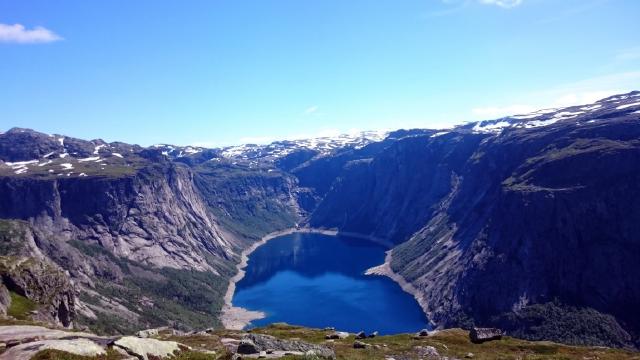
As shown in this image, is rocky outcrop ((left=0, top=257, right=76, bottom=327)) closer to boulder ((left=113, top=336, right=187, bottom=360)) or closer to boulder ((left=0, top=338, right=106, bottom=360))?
boulder ((left=0, top=338, right=106, bottom=360))

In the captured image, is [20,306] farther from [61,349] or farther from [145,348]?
[61,349]

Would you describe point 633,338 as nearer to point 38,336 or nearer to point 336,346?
point 336,346

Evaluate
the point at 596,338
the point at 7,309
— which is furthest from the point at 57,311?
the point at 596,338

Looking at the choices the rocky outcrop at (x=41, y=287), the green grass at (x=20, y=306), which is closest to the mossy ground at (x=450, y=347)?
the green grass at (x=20, y=306)

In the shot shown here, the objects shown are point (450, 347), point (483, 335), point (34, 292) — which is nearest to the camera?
point (450, 347)

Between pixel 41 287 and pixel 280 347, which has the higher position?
pixel 280 347

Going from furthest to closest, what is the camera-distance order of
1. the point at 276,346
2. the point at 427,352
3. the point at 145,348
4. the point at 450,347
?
the point at 450,347 → the point at 427,352 → the point at 276,346 → the point at 145,348

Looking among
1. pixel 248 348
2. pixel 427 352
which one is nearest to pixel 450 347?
pixel 427 352
